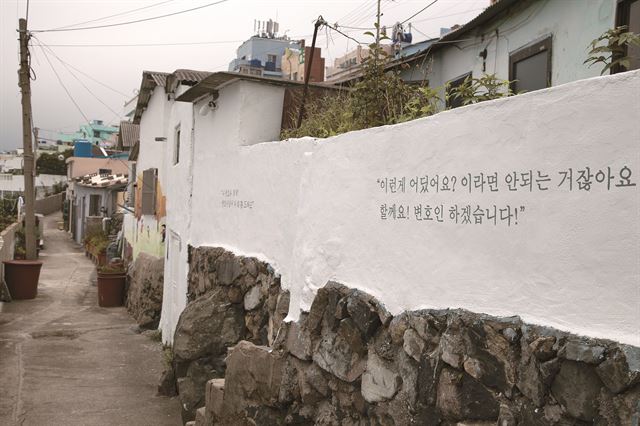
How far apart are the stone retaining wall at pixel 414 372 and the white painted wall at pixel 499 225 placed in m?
0.12

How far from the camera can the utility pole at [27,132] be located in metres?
19.6

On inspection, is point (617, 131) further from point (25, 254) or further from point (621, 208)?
point (25, 254)

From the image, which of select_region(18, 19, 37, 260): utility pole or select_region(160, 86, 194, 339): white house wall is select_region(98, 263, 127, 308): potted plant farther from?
select_region(160, 86, 194, 339): white house wall

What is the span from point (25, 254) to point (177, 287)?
38.0 ft

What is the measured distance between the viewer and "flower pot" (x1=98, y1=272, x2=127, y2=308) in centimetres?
1902

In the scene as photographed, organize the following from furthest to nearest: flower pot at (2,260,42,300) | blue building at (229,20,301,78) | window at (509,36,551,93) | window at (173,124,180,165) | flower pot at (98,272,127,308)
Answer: blue building at (229,20,301,78), flower pot at (98,272,127,308), flower pot at (2,260,42,300), window at (173,124,180,165), window at (509,36,551,93)

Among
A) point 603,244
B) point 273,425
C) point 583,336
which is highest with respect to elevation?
point 603,244

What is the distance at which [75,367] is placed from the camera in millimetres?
11859

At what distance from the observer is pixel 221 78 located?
944 cm

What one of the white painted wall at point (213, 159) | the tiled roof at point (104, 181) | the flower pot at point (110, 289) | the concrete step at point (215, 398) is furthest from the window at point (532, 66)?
the tiled roof at point (104, 181)

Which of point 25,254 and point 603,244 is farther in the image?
point 25,254

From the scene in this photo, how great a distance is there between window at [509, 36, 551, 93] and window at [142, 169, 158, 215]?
35.8 ft

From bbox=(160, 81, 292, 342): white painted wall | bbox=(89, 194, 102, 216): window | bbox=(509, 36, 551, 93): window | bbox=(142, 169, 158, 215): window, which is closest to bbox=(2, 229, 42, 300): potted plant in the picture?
bbox=(142, 169, 158, 215): window

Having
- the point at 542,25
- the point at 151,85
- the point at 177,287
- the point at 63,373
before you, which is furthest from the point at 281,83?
the point at 151,85
